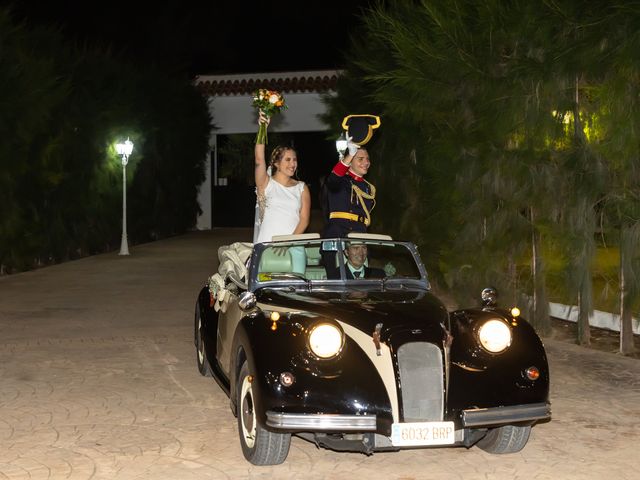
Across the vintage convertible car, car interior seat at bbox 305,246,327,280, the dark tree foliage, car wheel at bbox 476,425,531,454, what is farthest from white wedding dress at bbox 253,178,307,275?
the dark tree foliage

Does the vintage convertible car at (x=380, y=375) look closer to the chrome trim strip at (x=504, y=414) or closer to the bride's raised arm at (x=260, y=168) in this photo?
the chrome trim strip at (x=504, y=414)

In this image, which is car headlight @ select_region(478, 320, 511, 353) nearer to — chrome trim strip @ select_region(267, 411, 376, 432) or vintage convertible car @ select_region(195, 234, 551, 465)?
vintage convertible car @ select_region(195, 234, 551, 465)

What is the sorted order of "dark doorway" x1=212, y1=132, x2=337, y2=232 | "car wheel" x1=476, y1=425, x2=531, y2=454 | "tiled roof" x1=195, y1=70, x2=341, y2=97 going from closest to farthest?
"car wheel" x1=476, y1=425, x2=531, y2=454, "tiled roof" x1=195, y1=70, x2=341, y2=97, "dark doorway" x1=212, y1=132, x2=337, y2=232

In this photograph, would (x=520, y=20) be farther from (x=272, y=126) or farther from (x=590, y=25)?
(x=272, y=126)

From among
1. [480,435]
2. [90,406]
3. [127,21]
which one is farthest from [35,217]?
[127,21]

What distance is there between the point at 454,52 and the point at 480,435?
5.63 m

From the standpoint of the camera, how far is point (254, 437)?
559 centimetres

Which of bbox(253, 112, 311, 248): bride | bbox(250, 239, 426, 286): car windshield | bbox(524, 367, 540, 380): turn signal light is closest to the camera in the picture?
bbox(524, 367, 540, 380): turn signal light

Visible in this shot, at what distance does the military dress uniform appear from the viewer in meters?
8.55

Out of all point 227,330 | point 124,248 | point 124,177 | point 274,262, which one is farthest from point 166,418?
point 124,177

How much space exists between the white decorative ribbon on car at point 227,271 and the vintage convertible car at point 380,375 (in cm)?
87

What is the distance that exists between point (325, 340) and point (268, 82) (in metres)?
25.2

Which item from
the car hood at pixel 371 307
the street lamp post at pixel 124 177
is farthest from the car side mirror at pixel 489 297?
the street lamp post at pixel 124 177

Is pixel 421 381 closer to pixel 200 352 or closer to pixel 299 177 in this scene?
pixel 200 352
